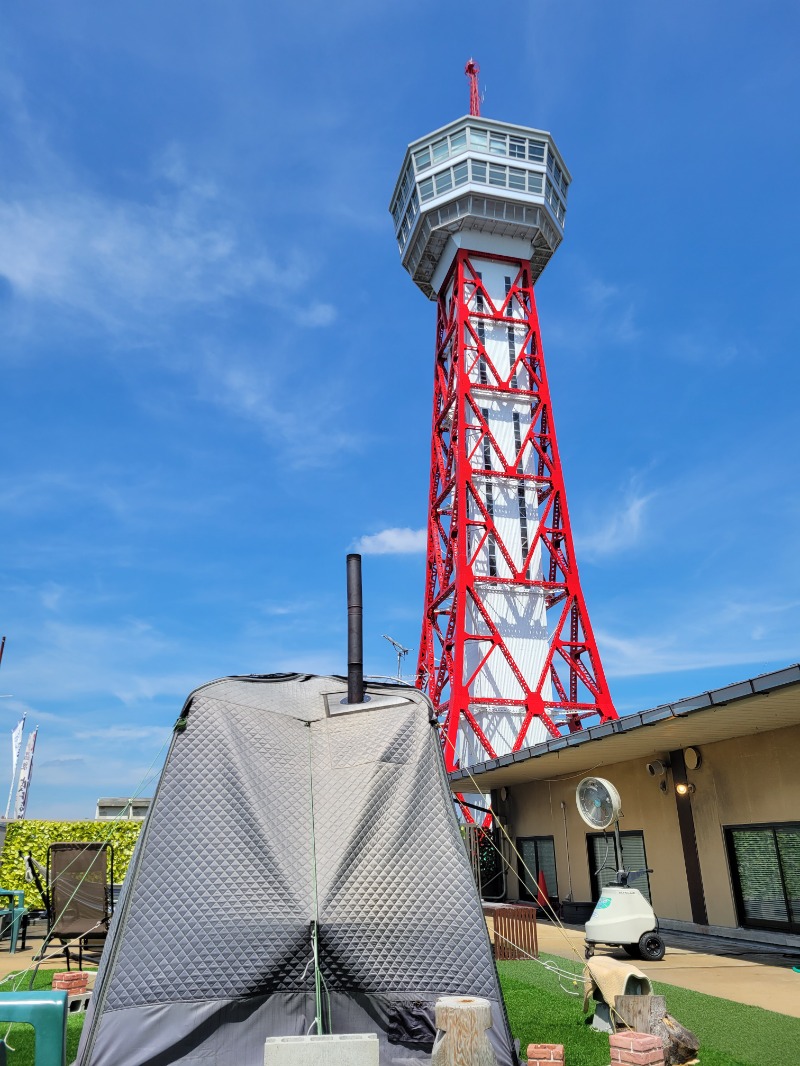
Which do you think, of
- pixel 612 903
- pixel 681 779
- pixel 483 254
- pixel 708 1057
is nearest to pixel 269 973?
pixel 708 1057

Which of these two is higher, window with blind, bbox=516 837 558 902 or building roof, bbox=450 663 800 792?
building roof, bbox=450 663 800 792

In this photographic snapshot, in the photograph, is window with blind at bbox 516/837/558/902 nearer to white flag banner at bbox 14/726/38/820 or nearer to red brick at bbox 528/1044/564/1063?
red brick at bbox 528/1044/564/1063

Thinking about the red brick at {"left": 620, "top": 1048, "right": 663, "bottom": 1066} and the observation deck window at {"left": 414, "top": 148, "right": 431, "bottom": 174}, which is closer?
the red brick at {"left": 620, "top": 1048, "right": 663, "bottom": 1066}

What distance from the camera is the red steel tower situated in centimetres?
3306

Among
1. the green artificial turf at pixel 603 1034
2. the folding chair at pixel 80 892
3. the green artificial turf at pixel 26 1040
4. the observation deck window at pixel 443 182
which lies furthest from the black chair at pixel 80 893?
the observation deck window at pixel 443 182

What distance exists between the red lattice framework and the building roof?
15197mm

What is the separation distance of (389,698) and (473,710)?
27.5m

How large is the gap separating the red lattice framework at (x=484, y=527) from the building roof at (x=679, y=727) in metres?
15.2

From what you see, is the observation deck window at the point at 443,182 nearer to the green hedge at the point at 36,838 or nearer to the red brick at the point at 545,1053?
the green hedge at the point at 36,838

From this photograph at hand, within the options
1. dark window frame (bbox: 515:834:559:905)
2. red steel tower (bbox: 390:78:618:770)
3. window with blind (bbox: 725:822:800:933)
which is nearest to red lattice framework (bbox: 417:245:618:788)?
red steel tower (bbox: 390:78:618:770)

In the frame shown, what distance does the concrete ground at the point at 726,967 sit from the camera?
25.2 ft

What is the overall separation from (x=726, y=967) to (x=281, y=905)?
755cm

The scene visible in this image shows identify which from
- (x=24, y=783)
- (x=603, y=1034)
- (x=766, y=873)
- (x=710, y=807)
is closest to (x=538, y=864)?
(x=710, y=807)

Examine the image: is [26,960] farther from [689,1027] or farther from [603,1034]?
[689,1027]
